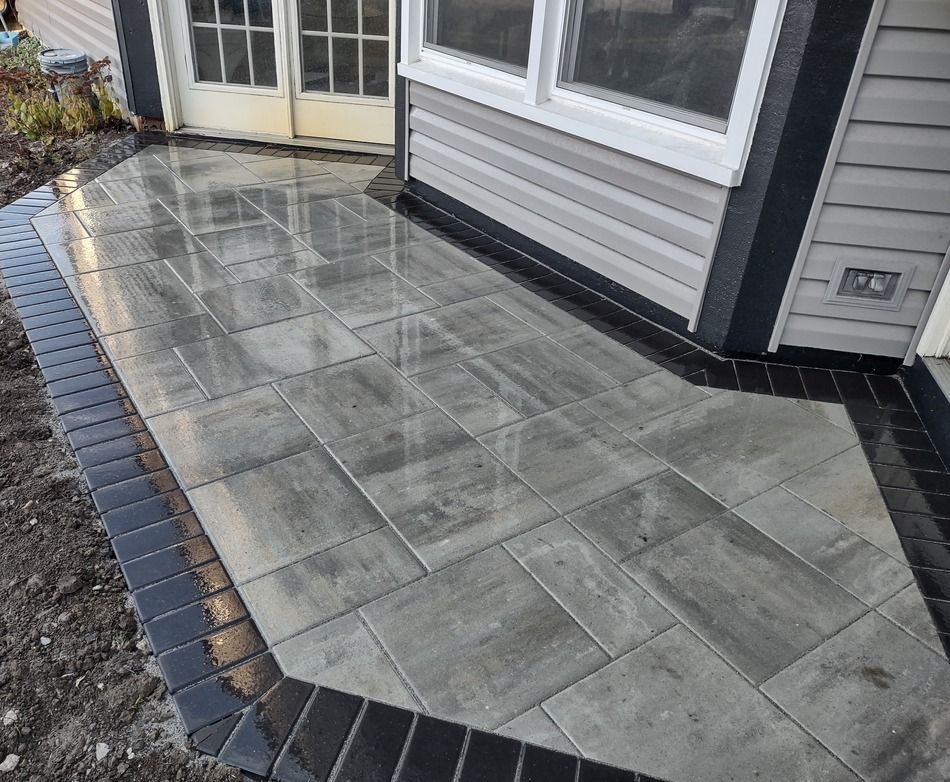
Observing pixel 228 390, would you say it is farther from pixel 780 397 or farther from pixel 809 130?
pixel 809 130

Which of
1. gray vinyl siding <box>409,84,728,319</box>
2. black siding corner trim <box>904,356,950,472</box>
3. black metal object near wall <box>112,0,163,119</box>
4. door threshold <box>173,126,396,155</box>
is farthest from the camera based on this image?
door threshold <box>173,126,396,155</box>

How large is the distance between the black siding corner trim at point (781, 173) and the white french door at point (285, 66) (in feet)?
11.1

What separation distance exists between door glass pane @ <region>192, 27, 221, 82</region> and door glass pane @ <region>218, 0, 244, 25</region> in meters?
0.15

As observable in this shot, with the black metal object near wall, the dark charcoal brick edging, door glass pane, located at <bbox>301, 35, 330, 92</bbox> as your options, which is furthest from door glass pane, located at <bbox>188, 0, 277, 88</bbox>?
the dark charcoal brick edging

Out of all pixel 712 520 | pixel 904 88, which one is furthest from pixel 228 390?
pixel 904 88

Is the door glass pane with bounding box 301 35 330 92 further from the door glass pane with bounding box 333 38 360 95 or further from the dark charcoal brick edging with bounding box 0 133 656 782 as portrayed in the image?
the dark charcoal brick edging with bounding box 0 133 656 782

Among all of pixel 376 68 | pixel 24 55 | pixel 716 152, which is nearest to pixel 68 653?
pixel 716 152

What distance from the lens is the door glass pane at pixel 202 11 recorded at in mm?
5852

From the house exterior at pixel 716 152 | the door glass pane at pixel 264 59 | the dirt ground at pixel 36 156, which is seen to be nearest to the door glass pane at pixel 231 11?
the door glass pane at pixel 264 59

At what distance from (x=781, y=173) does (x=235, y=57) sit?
4582 millimetres

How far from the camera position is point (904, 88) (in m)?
2.90

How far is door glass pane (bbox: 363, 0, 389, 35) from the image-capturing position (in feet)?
18.3

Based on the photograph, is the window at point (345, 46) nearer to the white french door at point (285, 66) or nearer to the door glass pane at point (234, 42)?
the white french door at point (285, 66)

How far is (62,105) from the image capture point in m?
6.44
